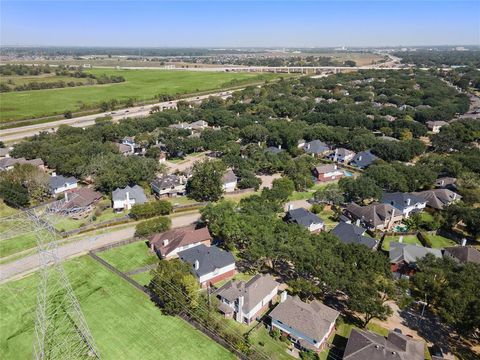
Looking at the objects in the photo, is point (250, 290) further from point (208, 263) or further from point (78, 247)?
point (78, 247)

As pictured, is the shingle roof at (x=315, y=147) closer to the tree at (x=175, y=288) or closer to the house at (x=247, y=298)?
the house at (x=247, y=298)

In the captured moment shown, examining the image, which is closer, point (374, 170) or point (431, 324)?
point (431, 324)

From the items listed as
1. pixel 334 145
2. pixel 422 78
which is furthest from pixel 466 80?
pixel 334 145

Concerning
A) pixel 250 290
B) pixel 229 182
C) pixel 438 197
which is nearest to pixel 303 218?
pixel 250 290

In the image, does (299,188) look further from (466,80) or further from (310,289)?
(466,80)

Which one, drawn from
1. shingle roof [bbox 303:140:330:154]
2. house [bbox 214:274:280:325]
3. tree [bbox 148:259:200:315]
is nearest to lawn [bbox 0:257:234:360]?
tree [bbox 148:259:200:315]
